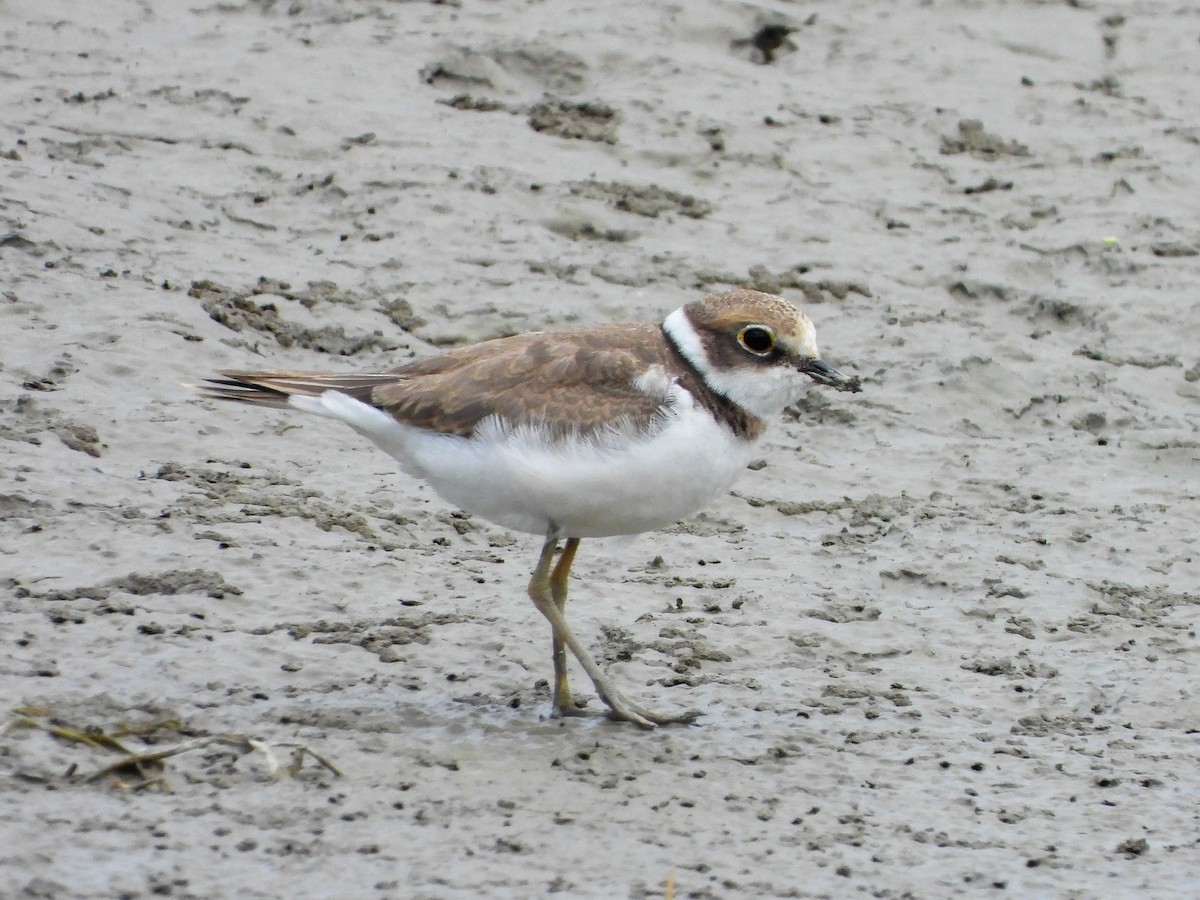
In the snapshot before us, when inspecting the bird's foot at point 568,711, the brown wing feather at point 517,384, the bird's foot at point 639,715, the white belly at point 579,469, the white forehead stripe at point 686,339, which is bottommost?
the bird's foot at point 568,711

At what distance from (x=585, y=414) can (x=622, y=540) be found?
94cm

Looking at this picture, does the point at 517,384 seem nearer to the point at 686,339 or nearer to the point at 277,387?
the point at 686,339

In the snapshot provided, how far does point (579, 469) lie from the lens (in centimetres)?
592

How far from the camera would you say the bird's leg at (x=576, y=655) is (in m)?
6.14

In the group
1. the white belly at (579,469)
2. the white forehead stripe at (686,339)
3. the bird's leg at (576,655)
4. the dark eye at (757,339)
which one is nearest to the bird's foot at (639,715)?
the bird's leg at (576,655)

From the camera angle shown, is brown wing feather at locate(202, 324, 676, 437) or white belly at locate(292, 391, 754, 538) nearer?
white belly at locate(292, 391, 754, 538)

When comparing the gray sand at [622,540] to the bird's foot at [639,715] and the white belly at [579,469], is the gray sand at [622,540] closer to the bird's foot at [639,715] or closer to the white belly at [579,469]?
the bird's foot at [639,715]

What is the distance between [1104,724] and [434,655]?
8.32 ft

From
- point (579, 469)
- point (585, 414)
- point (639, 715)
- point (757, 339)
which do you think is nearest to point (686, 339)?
point (757, 339)

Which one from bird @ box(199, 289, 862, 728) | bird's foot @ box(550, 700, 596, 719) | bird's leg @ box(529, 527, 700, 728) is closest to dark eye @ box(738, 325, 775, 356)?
bird @ box(199, 289, 862, 728)

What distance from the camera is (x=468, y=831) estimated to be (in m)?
5.16

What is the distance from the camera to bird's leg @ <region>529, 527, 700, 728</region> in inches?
242

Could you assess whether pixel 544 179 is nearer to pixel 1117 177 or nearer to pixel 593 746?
pixel 1117 177

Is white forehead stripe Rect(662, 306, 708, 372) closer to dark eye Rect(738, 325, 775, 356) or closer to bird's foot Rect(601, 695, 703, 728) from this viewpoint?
dark eye Rect(738, 325, 775, 356)
